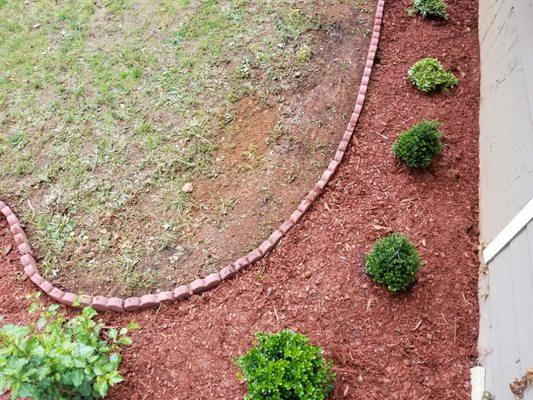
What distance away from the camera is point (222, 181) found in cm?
420

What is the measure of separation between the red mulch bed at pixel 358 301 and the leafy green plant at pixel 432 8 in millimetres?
1486

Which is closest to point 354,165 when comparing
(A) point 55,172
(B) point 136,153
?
(B) point 136,153

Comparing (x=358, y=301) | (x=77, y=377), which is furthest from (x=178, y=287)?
(x=358, y=301)

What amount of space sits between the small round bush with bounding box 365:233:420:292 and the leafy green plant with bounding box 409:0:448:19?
3.17 m

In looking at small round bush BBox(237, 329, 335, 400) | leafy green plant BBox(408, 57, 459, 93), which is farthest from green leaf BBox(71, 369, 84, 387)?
leafy green plant BBox(408, 57, 459, 93)

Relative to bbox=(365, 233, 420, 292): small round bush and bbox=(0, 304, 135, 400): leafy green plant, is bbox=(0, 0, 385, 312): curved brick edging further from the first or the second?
bbox=(365, 233, 420, 292): small round bush

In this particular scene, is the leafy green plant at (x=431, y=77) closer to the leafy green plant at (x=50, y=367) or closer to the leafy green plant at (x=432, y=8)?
the leafy green plant at (x=432, y=8)

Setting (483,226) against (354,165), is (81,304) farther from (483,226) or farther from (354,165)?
(483,226)

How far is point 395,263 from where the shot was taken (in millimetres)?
3207

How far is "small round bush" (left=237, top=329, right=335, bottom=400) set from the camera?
2670 mm

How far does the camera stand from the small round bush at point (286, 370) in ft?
8.76

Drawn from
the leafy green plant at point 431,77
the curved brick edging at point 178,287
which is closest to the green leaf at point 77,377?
the curved brick edging at point 178,287

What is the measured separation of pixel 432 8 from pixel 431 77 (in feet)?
3.89

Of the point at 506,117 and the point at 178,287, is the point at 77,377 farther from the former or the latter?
the point at 506,117
